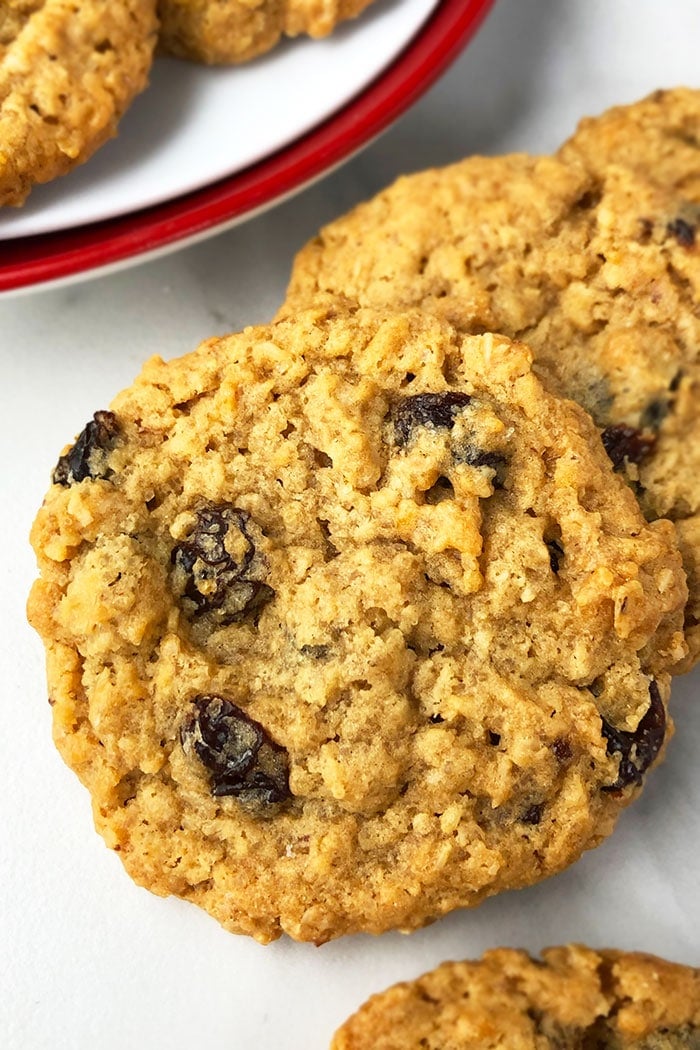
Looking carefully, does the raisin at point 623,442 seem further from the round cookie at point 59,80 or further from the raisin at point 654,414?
the round cookie at point 59,80

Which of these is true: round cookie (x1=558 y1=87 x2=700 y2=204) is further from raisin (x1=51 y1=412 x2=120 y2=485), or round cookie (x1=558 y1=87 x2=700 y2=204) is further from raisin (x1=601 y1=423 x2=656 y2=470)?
raisin (x1=51 y1=412 x2=120 y2=485)

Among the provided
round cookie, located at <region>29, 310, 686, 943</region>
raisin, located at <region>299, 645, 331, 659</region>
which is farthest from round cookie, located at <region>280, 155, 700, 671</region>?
raisin, located at <region>299, 645, 331, 659</region>

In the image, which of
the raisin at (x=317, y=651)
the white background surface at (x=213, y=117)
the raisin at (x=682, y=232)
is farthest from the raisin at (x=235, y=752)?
the raisin at (x=682, y=232)

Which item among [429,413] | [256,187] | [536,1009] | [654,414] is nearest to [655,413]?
[654,414]

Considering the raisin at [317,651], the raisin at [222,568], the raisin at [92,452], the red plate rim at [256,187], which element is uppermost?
the red plate rim at [256,187]

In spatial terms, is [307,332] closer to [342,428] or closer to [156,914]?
[342,428]

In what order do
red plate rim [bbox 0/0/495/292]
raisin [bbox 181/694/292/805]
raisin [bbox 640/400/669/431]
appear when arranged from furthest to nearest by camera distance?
1. red plate rim [bbox 0/0/495/292]
2. raisin [bbox 640/400/669/431]
3. raisin [bbox 181/694/292/805]
